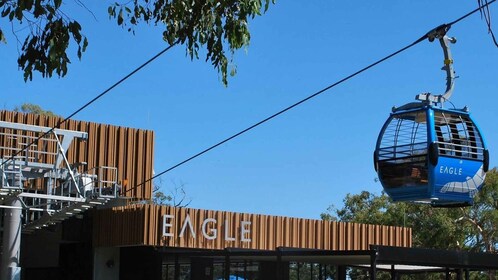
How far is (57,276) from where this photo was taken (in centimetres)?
2706

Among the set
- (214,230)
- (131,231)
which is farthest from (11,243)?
(214,230)

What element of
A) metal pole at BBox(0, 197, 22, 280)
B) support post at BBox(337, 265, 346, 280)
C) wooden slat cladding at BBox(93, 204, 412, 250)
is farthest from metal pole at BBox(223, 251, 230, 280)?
support post at BBox(337, 265, 346, 280)

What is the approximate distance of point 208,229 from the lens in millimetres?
23344

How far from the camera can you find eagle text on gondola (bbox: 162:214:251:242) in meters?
22.6

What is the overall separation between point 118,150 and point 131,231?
15.8 ft

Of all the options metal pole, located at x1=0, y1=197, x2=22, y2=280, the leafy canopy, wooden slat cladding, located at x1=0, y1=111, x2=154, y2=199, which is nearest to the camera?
metal pole, located at x1=0, y1=197, x2=22, y2=280

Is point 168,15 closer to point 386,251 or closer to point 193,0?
point 193,0

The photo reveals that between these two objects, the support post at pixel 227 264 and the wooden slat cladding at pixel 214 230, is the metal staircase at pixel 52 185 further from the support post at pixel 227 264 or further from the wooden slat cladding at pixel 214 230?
the support post at pixel 227 264

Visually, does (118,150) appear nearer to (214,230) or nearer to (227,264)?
(214,230)

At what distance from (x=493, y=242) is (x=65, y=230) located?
20.9m

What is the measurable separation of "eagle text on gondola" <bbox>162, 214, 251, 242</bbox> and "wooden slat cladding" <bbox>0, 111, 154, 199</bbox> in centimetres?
290

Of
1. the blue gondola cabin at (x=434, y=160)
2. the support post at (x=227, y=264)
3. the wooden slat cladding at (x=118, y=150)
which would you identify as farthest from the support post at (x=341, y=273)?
the blue gondola cabin at (x=434, y=160)

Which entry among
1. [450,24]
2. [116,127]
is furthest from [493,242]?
[450,24]

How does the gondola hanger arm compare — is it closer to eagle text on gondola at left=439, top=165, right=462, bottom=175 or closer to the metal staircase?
eagle text on gondola at left=439, top=165, right=462, bottom=175
